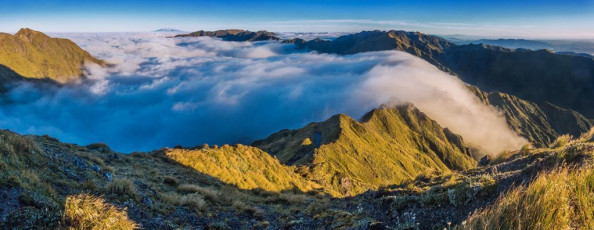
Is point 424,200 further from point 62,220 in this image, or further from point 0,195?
point 0,195

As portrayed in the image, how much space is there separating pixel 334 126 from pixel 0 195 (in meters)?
165

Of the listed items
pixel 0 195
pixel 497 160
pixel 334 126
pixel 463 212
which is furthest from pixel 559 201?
pixel 334 126

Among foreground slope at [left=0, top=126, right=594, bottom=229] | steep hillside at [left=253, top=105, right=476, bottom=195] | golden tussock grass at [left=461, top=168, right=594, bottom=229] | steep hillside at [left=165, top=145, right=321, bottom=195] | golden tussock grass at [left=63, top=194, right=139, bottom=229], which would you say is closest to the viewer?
golden tussock grass at [left=461, top=168, right=594, bottom=229]

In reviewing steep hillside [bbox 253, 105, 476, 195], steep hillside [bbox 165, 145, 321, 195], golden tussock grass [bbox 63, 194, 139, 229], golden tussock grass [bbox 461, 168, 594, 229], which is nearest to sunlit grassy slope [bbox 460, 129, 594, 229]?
golden tussock grass [bbox 461, 168, 594, 229]

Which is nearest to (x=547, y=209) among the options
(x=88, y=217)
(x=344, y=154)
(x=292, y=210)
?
(x=88, y=217)

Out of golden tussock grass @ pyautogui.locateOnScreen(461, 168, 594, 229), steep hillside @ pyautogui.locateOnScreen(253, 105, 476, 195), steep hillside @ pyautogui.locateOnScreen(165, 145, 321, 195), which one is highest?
golden tussock grass @ pyautogui.locateOnScreen(461, 168, 594, 229)

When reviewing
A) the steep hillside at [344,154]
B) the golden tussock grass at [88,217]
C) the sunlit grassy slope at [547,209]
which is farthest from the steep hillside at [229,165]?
the steep hillside at [344,154]

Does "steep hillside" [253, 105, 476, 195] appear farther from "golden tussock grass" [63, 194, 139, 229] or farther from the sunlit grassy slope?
the sunlit grassy slope

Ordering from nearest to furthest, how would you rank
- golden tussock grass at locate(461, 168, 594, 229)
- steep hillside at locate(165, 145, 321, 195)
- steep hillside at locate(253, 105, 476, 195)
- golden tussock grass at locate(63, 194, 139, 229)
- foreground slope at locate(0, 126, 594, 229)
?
1. golden tussock grass at locate(461, 168, 594, 229)
2. foreground slope at locate(0, 126, 594, 229)
3. golden tussock grass at locate(63, 194, 139, 229)
4. steep hillside at locate(165, 145, 321, 195)
5. steep hillside at locate(253, 105, 476, 195)

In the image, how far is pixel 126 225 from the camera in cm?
750

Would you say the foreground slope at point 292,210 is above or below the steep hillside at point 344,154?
above

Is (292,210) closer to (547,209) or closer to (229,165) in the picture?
(547,209)

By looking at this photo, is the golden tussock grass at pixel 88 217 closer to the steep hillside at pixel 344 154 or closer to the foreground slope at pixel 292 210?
the foreground slope at pixel 292 210

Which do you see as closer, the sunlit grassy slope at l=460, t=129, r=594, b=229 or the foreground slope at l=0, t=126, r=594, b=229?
the sunlit grassy slope at l=460, t=129, r=594, b=229
